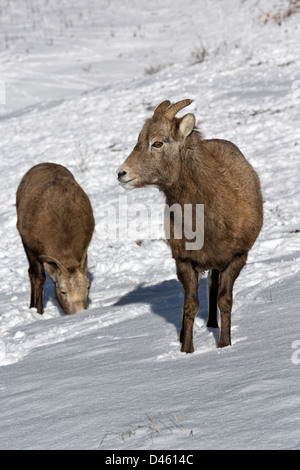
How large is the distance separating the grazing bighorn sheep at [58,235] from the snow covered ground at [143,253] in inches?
13.3

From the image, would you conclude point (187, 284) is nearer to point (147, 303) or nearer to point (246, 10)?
point (147, 303)

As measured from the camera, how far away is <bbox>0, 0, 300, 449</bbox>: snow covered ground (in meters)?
3.65

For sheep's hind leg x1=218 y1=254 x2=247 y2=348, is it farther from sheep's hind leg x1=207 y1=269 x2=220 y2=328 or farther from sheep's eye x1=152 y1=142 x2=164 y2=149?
sheep's eye x1=152 y1=142 x2=164 y2=149

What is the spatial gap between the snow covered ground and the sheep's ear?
1743 mm

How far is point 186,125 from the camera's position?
17.9ft

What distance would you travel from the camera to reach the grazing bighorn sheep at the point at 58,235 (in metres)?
8.34

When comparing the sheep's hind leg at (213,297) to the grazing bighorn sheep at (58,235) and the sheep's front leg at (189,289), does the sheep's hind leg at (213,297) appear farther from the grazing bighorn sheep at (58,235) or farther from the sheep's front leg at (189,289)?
the grazing bighorn sheep at (58,235)

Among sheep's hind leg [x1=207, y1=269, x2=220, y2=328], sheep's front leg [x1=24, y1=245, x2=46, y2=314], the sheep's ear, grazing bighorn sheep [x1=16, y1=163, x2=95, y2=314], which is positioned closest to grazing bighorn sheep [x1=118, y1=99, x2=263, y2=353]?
the sheep's ear

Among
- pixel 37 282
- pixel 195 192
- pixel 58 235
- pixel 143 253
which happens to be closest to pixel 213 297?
pixel 195 192

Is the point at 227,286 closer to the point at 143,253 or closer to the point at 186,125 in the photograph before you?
the point at 186,125

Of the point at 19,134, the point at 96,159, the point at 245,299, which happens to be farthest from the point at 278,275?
the point at 19,134

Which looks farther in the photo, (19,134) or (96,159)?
(19,134)

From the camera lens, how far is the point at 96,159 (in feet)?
46.1
